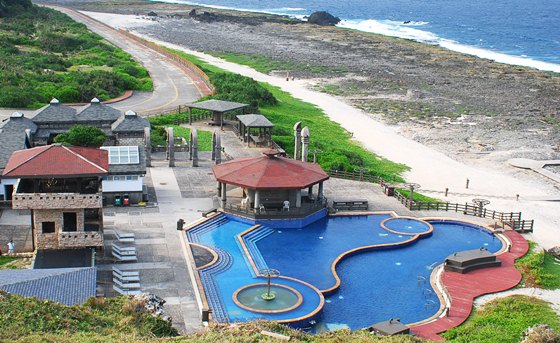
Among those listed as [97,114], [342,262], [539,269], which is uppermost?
[97,114]

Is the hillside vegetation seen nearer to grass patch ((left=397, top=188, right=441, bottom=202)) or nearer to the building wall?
grass patch ((left=397, top=188, right=441, bottom=202))

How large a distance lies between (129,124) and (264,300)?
26.2 metres

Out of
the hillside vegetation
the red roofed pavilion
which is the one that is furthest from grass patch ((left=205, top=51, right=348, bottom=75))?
the red roofed pavilion

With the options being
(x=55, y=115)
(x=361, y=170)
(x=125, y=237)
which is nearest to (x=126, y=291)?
(x=125, y=237)

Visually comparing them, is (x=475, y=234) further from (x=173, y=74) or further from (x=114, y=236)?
(x=173, y=74)

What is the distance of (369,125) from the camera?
7738cm

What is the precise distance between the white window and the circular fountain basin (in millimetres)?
14350

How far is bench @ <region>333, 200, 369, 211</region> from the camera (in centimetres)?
4612

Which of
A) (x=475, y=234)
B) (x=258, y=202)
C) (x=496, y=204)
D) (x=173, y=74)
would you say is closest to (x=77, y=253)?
(x=258, y=202)

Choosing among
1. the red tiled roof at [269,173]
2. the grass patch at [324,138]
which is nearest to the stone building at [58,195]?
the red tiled roof at [269,173]

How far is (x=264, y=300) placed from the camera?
3216 centimetres

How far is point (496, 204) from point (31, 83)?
49.4 meters

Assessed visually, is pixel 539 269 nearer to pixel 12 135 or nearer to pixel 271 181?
pixel 271 181

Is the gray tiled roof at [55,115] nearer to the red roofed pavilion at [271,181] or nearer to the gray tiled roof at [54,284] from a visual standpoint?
the red roofed pavilion at [271,181]
